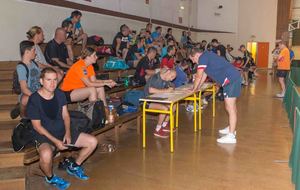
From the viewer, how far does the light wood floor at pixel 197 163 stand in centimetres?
371

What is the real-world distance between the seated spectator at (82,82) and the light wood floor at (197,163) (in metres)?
0.88

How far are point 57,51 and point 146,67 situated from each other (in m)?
1.85

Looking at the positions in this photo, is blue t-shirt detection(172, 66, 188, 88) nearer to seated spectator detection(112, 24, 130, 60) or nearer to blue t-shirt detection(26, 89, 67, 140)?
seated spectator detection(112, 24, 130, 60)

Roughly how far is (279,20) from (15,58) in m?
19.2

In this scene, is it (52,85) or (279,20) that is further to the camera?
(279,20)

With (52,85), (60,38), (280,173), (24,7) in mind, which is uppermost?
(24,7)

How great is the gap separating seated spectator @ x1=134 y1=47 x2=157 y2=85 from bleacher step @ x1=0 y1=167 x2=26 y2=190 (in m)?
3.93

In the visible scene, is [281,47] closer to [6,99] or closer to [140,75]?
[140,75]

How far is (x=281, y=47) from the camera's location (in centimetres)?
985

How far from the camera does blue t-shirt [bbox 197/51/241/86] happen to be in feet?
16.6

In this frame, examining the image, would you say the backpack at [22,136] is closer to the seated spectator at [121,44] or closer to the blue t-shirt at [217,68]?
the blue t-shirt at [217,68]

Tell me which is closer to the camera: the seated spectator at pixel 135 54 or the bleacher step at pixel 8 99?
the bleacher step at pixel 8 99

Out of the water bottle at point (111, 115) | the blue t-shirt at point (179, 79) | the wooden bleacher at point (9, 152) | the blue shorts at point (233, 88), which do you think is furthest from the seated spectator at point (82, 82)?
the blue t-shirt at point (179, 79)

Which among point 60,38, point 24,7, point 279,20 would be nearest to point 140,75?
point 60,38
